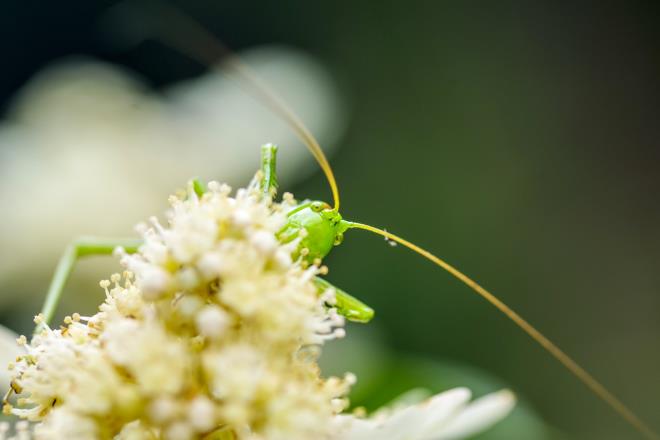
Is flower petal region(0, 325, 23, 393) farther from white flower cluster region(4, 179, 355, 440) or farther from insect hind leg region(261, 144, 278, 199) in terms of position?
insect hind leg region(261, 144, 278, 199)

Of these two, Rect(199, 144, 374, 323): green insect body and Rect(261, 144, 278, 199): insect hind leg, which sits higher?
Rect(261, 144, 278, 199): insect hind leg

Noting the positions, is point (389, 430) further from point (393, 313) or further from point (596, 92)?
point (596, 92)

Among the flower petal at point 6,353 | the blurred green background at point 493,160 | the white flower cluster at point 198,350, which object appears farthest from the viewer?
the blurred green background at point 493,160

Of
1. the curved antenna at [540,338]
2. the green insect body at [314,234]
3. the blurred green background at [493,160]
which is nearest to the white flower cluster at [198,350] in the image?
the green insect body at [314,234]

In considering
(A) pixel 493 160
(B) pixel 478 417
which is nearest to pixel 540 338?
(B) pixel 478 417

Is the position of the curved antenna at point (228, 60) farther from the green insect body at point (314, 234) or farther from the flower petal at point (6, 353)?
the flower petal at point (6, 353)

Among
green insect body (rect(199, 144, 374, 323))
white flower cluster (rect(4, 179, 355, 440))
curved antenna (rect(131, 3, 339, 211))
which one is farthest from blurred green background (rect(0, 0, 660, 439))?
white flower cluster (rect(4, 179, 355, 440))
